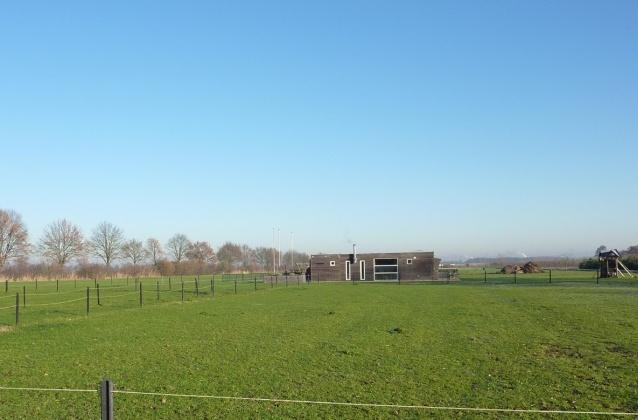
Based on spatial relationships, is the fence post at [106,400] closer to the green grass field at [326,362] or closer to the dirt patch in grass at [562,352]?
the green grass field at [326,362]

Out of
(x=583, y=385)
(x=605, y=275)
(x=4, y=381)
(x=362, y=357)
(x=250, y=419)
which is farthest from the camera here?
(x=605, y=275)

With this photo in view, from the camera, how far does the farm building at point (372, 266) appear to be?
211ft

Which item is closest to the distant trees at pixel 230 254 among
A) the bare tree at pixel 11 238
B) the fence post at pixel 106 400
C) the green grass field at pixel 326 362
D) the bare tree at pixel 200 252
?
the bare tree at pixel 200 252

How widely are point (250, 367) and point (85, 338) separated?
21.9 ft

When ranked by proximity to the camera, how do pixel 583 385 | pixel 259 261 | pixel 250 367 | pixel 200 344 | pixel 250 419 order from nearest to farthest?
pixel 250 419, pixel 583 385, pixel 250 367, pixel 200 344, pixel 259 261

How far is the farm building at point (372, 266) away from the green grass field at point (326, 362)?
143 feet

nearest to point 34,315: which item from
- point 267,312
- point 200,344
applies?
point 267,312

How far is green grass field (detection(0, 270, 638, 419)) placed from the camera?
803cm

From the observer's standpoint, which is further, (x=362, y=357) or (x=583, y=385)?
(x=362, y=357)

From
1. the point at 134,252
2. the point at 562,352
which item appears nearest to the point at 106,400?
the point at 562,352

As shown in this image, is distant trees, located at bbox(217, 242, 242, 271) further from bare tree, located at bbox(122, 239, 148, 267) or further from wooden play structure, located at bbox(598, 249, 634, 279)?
wooden play structure, located at bbox(598, 249, 634, 279)

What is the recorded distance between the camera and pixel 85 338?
50.0ft

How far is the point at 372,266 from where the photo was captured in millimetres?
65938

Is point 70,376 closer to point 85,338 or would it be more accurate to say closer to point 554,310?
point 85,338
